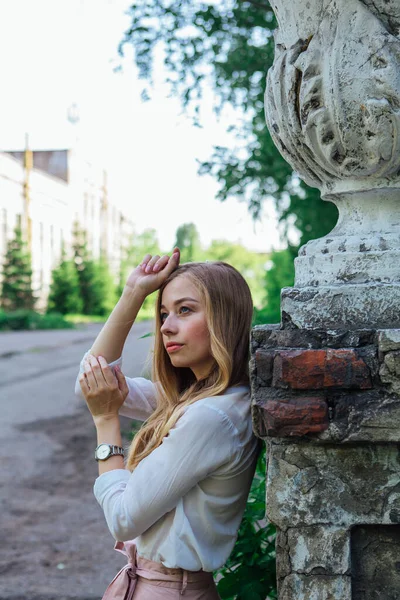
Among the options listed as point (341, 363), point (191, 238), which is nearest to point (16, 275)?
point (191, 238)

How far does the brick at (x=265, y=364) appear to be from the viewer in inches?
71.1

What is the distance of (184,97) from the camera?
7.48 metres

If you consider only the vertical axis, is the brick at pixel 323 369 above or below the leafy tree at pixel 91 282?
above

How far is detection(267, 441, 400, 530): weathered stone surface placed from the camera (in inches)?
70.1

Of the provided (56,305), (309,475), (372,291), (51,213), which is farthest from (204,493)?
(51,213)

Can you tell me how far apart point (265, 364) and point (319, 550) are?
459mm

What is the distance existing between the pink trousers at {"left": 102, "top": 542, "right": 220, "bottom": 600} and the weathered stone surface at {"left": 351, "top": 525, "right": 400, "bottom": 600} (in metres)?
0.48

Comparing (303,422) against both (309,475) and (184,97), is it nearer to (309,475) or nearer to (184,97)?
(309,475)

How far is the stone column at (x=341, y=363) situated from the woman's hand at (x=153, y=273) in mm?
528

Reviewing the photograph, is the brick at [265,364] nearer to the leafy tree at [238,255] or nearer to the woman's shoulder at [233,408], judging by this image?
the woman's shoulder at [233,408]

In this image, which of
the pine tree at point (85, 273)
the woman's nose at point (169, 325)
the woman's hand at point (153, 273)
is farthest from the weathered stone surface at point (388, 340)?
the pine tree at point (85, 273)

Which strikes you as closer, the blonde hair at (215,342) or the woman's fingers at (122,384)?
Answer: the blonde hair at (215,342)

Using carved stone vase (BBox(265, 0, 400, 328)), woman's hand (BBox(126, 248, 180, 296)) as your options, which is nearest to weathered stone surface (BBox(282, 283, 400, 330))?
carved stone vase (BBox(265, 0, 400, 328))

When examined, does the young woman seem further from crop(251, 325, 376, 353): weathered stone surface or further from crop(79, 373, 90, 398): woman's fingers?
crop(251, 325, 376, 353): weathered stone surface
